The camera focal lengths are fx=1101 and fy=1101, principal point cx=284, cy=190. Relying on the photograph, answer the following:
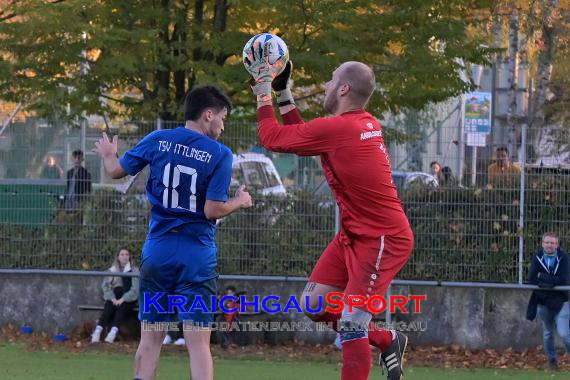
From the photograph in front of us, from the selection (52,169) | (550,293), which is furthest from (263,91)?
(52,169)

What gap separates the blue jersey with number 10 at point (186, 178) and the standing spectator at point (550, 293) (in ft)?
23.2

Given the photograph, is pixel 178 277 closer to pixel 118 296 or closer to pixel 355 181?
pixel 355 181

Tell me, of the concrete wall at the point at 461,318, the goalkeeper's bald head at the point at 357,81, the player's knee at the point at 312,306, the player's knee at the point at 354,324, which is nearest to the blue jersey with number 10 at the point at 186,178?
the player's knee at the point at 312,306

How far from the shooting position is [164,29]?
632 inches

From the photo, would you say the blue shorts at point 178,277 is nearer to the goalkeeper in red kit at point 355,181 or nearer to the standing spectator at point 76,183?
the goalkeeper in red kit at point 355,181

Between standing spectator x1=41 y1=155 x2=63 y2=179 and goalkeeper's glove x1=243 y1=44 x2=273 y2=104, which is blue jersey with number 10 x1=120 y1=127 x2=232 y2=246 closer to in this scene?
goalkeeper's glove x1=243 y1=44 x2=273 y2=104

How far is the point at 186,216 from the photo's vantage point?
754 centimetres

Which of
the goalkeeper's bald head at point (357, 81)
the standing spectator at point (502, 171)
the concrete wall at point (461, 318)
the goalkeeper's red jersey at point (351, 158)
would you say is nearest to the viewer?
the goalkeeper's red jersey at point (351, 158)

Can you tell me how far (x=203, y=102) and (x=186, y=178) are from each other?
1.88 ft

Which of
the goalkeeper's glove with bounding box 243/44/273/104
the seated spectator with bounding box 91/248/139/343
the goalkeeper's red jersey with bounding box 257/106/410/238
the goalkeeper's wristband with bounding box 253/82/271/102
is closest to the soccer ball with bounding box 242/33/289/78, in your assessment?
the goalkeeper's glove with bounding box 243/44/273/104

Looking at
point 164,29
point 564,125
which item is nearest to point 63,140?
point 164,29

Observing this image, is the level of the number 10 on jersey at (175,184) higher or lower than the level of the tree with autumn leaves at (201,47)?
lower

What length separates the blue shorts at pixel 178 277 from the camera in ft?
24.7

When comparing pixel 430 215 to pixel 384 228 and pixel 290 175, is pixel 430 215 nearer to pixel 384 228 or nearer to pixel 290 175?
pixel 290 175
